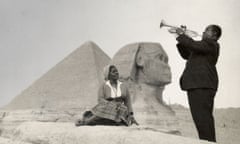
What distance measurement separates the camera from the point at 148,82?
12.1 metres

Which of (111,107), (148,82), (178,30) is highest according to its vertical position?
(178,30)

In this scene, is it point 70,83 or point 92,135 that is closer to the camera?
point 92,135

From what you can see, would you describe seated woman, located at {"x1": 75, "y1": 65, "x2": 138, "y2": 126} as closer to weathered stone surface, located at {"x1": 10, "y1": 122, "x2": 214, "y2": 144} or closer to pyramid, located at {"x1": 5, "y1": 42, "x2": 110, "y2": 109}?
weathered stone surface, located at {"x1": 10, "y1": 122, "x2": 214, "y2": 144}

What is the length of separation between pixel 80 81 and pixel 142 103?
41.3ft

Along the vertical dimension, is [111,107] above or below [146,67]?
below

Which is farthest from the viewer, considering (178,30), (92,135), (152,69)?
(152,69)

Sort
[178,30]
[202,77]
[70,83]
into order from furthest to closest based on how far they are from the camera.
Result: 1. [70,83]
2. [178,30]
3. [202,77]

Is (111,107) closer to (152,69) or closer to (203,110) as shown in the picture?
(203,110)

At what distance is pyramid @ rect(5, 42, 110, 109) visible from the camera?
22.5m

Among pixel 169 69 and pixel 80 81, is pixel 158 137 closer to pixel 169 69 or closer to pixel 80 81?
pixel 169 69

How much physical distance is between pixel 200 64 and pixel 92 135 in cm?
124

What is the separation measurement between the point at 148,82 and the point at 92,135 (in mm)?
8031

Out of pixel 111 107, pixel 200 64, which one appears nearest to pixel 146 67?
pixel 111 107

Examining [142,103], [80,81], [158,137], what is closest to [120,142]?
[158,137]
